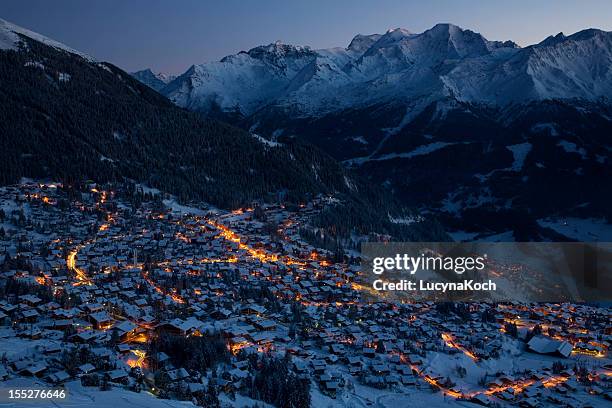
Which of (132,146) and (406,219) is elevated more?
(132,146)

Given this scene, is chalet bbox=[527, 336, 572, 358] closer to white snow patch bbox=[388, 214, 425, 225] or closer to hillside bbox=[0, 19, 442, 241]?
hillside bbox=[0, 19, 442, 241]

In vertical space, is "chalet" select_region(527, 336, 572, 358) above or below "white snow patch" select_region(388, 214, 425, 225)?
below

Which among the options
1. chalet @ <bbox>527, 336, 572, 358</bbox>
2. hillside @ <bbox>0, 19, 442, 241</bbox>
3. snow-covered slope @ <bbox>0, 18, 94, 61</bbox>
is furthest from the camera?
snow-covered slope @ <bbox>0, 18, 94, 61</bbox>

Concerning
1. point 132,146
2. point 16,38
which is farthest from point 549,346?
point 16,38

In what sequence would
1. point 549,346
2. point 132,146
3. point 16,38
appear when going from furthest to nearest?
point 16,38
point 132,146
point 549,346

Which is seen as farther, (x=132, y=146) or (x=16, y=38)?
(x=16, y=38)

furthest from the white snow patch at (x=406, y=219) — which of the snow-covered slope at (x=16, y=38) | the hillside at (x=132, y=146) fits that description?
the snow-covered slope at (x=16, y=38)

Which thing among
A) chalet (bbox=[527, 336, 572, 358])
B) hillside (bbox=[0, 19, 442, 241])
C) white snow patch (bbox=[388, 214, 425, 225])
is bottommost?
chalet (bbox=[527, 336, 572, 358])

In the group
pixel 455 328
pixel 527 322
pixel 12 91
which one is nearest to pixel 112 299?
pixel 455 328

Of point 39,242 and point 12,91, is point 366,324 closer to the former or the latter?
point 39,242

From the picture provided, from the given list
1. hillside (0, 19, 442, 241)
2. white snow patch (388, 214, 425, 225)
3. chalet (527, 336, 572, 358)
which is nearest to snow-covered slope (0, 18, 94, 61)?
hillside (0, 19, 442, 241)

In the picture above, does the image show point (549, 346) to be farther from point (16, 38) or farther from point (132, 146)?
point (16, 38)
